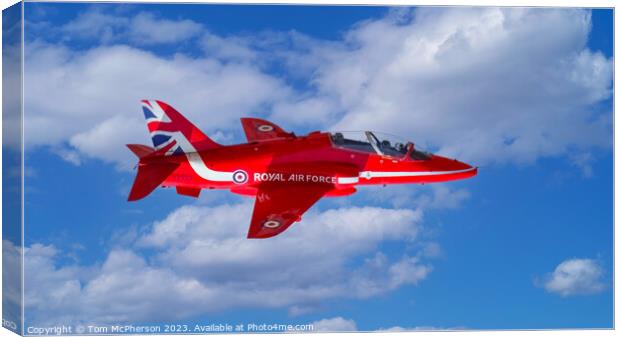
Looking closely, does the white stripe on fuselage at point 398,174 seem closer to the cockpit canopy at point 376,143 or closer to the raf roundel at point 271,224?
the cockpit canopy at point 376,143

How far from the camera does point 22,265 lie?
1416 centimetres

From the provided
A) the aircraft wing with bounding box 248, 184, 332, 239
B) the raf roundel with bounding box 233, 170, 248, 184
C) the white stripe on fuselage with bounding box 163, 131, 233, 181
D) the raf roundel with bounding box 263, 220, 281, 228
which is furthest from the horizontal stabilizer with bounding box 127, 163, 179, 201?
the raf roundel with bounding box 263, 220, 281, 228

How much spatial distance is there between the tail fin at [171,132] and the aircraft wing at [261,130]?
76cm

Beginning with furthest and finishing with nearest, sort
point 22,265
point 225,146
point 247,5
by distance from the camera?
point 225,146 → point 247,5 → point 22,265

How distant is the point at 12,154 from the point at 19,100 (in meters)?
0.96

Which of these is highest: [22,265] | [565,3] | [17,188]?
[565,3]

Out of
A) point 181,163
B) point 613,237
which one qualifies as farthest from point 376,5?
point 613,237

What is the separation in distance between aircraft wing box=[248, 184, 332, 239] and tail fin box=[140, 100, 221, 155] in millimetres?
1611

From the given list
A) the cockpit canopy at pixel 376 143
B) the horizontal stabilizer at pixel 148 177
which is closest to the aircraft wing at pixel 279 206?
the cockpit canopy at pixel 376 143

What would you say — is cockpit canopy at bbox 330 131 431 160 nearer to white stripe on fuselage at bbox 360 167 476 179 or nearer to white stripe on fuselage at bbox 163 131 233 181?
white stripe on fuselage at bbox 360 167 476 179

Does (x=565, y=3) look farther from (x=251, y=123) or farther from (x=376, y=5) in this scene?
(x=251, y=123)

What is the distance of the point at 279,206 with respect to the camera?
15.6m

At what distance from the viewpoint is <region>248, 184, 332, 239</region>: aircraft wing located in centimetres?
1498

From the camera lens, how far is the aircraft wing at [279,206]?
14977 mm
